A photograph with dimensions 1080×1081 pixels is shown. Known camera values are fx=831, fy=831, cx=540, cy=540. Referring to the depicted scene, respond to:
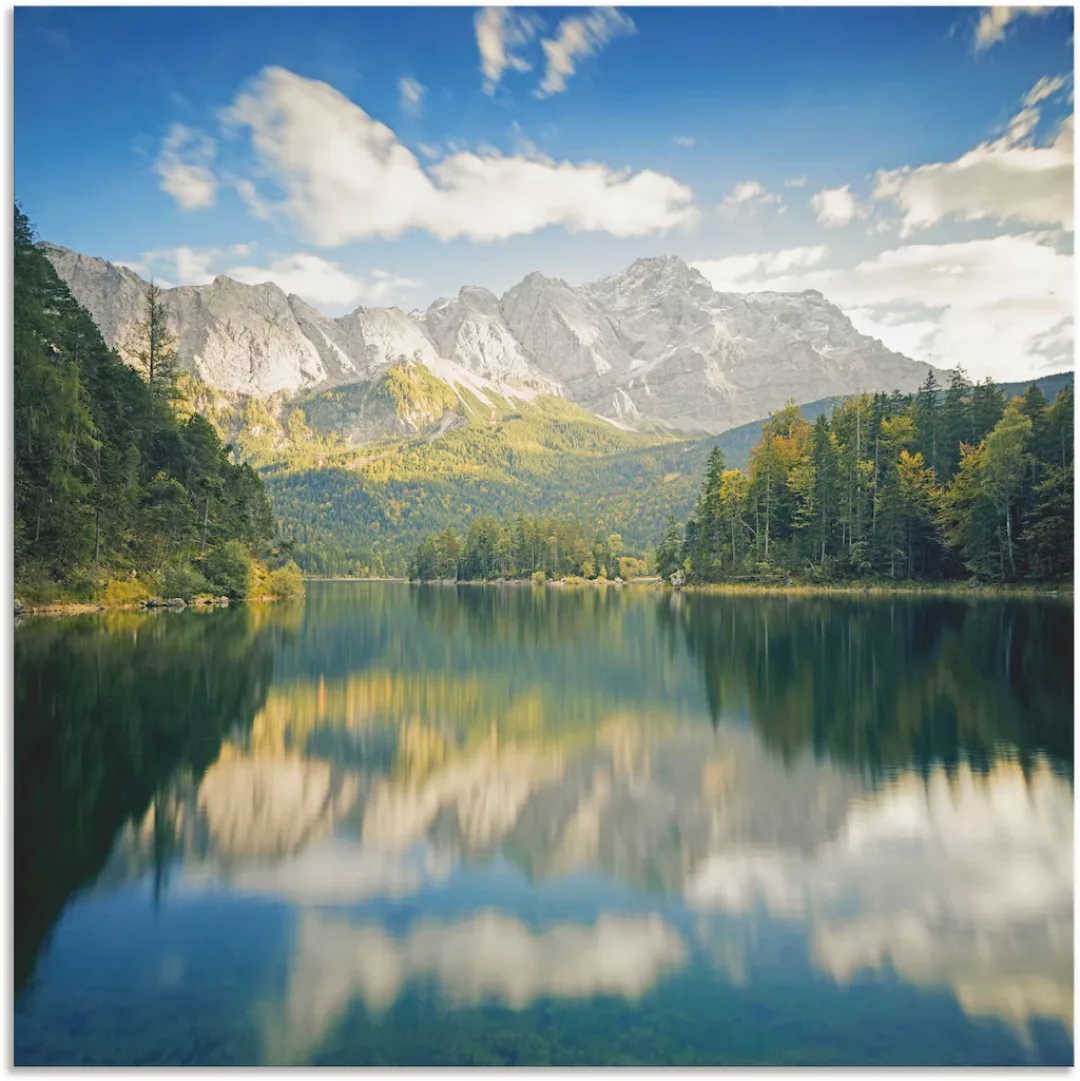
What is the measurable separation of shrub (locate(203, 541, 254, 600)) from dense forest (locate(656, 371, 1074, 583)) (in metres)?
45.6

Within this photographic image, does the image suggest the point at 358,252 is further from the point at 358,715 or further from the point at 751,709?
the point at 751,709

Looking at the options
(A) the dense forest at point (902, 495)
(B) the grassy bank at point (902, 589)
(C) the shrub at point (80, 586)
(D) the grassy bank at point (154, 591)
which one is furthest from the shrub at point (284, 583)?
(A) the dense forest at point (902, 495)

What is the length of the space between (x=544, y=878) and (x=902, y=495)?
66062 millimetres

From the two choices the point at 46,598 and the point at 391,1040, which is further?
the point at 46,598

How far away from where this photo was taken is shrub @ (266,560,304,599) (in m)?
75.6

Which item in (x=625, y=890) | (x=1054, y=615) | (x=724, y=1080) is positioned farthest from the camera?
(x=1054, y=615)

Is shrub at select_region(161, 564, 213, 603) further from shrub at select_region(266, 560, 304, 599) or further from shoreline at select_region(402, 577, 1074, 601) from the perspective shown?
shoreline at select_region(402, 577, 1074, 601)

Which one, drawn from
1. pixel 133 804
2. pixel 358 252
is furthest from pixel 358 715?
pixel 358 252

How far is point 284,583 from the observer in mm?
78062

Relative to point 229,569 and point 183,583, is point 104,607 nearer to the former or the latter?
point 183,583

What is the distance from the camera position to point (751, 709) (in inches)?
709

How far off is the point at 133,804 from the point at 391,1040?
6525 mm

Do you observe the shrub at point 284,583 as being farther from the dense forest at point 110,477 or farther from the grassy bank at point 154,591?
the dense forest at point 110,477

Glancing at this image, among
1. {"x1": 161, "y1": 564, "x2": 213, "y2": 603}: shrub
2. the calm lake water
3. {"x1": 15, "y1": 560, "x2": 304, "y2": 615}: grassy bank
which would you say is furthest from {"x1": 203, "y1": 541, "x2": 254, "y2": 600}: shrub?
the calm lake water
